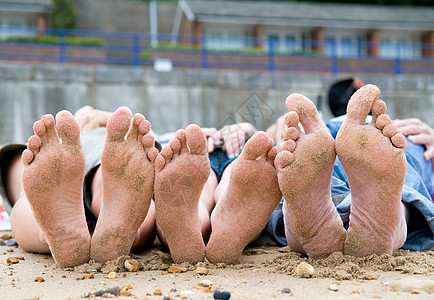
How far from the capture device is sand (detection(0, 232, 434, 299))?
0.93 m

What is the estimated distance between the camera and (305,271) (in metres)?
1.06

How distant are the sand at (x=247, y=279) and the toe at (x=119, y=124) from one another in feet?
1.07

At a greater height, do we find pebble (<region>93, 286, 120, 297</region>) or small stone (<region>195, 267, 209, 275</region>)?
pebble (<region>93, 286, 120, 297</region>)

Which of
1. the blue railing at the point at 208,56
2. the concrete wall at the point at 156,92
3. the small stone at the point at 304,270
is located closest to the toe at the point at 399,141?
the small stone at the point at 304,270

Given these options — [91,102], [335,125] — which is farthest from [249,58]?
[335,125]

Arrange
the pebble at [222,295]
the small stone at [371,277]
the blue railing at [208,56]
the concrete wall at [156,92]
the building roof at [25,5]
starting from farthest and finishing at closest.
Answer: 1. the building roof at [25,5]
2. the blue railing at [208,56]
3. the concrete wall at [156,92]
4. the small stone at [371,277]
5. the pebble at [222,295]

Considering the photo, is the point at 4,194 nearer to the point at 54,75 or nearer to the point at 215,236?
the point at 215,236

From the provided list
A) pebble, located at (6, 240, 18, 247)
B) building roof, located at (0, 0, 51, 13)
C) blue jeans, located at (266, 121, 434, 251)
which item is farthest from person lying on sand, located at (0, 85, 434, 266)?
building roof, located at (0, 0, 51, 13)

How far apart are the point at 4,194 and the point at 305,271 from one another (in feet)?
3.75

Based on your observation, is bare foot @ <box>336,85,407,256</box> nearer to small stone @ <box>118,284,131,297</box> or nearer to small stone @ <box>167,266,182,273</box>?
small stone @ <box>167,266,182,273</box>

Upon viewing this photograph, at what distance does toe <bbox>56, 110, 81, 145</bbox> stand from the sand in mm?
329

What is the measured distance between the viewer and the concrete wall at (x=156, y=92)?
6.46 meters

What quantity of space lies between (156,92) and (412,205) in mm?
5930

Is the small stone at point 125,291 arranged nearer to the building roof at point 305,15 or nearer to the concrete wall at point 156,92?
the concrete wall at point 156,92
